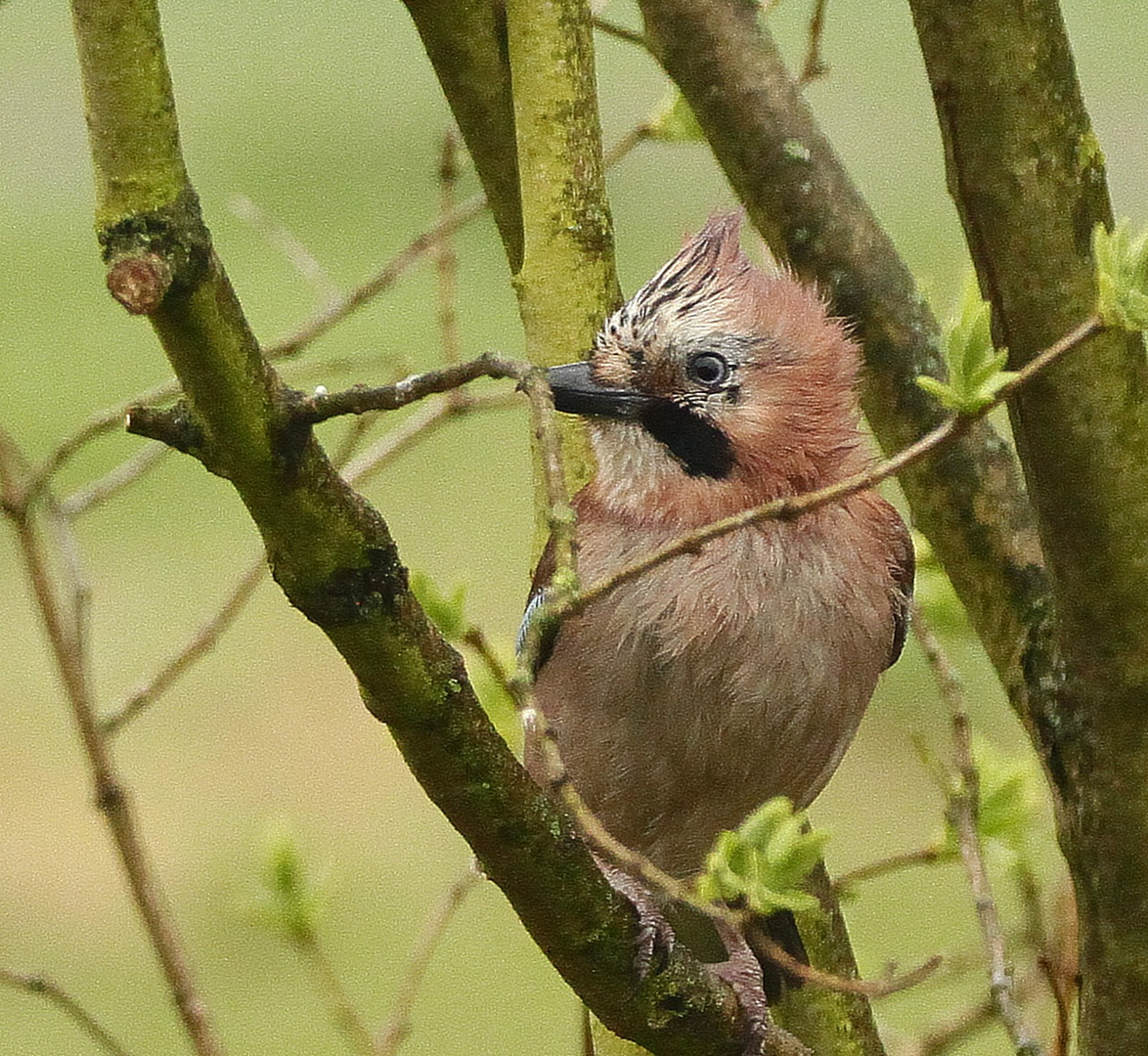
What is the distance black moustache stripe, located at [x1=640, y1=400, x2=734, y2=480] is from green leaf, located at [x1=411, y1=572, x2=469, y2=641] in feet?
Answer: 1.23

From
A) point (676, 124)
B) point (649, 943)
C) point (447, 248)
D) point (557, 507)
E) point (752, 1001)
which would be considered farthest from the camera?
point (447, 248)

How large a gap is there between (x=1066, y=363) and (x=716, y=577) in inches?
19.5

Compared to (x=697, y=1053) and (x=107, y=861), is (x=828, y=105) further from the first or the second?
(x=697, y=1053)

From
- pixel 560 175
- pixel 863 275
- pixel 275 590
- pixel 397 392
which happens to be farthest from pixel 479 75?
pixel 275 590

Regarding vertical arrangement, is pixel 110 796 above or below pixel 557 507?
above

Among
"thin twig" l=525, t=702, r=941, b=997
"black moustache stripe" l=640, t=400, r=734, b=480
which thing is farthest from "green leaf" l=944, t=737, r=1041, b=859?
"thin twig" l=525, t=702, r=941, b=997

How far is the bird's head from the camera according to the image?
5.98 feet

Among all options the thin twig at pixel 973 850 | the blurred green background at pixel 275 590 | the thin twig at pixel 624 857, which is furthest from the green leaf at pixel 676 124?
the thin twig at pixel 624 857

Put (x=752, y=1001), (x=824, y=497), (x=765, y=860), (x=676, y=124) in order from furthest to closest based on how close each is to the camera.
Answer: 1. (x=676, y=124)
2. (x=752, y=1001)
3. (x=765, y=860)
4. (x=824, y=497)

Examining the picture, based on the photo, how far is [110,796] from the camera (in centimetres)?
192

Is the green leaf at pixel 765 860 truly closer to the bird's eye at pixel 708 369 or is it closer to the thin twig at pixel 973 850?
the thin twig at pixel 973 850

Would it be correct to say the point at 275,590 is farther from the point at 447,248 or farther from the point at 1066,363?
the point at 1066,363

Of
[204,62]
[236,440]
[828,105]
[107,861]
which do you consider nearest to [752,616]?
[236,440]

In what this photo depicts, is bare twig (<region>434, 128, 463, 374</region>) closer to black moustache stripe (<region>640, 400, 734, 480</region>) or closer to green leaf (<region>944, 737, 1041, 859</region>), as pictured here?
black moustache stripe (<region>640, 400, 734, 480</region>)
